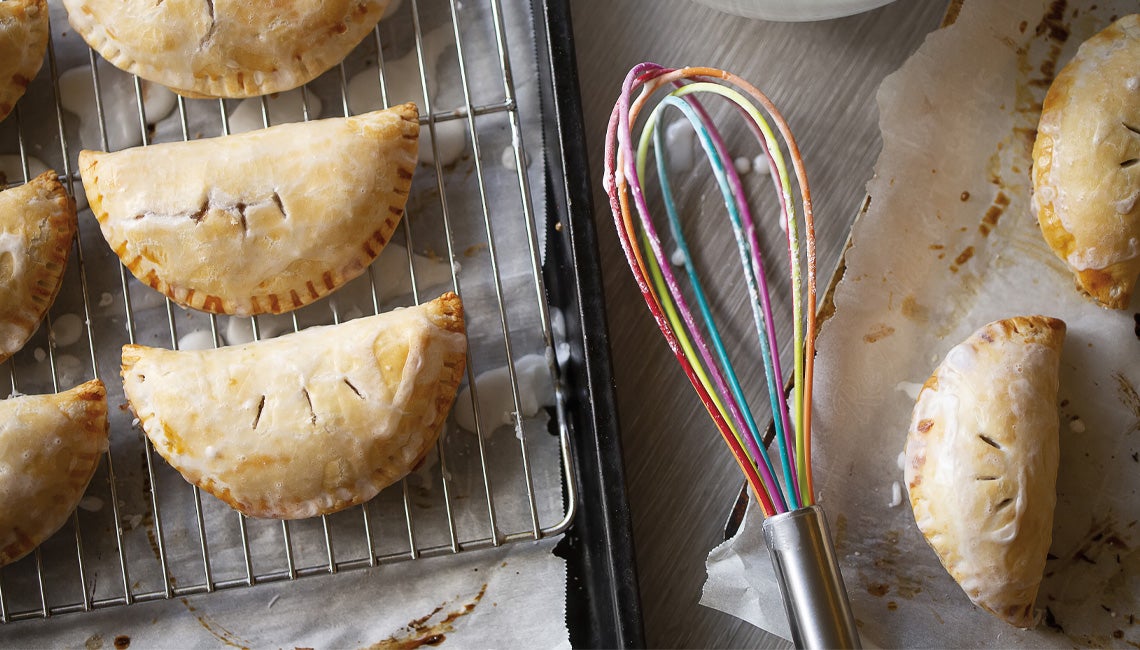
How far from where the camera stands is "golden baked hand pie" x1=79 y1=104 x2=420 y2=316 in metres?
0.99

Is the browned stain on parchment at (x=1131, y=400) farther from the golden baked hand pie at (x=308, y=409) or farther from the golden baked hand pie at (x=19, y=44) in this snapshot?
the golden baked hand pie at (x=19, y=44)

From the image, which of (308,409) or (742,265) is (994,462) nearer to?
(742,265)

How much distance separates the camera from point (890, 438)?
1034mm

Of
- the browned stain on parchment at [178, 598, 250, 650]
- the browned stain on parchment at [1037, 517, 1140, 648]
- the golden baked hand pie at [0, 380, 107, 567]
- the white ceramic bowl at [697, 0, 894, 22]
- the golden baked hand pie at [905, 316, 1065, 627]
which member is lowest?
the browned stain on parchment at [1037, 517, 1140, 648]

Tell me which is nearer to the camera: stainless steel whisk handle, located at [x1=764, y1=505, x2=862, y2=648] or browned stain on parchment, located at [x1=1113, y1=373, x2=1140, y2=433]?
stainless steel whisk handle, located at [x1=764, y1=505, x2=862, y2=648]

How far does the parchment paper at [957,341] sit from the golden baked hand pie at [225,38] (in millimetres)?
640

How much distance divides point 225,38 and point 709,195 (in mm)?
581

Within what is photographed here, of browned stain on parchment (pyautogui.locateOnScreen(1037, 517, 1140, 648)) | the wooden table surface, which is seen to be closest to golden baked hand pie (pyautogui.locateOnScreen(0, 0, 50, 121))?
the wooden table surface

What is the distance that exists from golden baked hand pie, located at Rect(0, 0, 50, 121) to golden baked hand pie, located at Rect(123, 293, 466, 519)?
34 cm

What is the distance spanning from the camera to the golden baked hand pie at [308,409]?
0.95 m

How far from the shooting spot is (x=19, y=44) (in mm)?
1018

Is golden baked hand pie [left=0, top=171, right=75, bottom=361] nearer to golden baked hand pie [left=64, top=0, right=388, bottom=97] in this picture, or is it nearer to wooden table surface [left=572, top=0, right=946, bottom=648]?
golden baked hand pie [left=64, top=0, right=388, bottom=97]

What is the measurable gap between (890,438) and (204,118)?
0.88 m

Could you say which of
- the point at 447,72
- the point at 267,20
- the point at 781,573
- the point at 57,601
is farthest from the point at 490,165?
the point at 57,601
